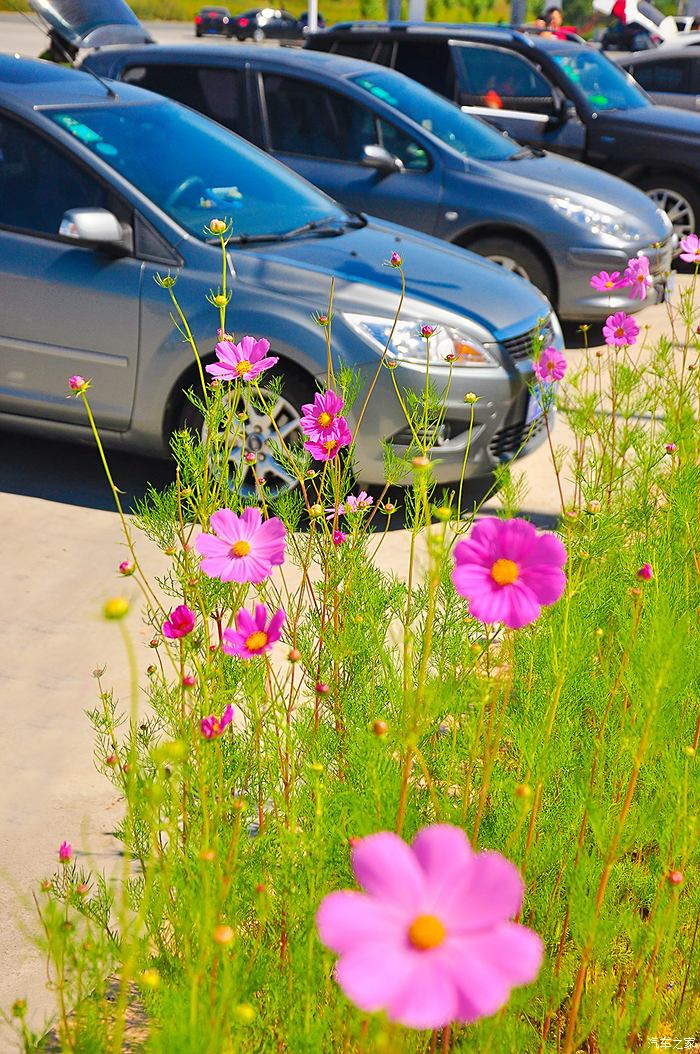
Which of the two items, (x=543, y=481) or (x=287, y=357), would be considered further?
(x=543, y=481)

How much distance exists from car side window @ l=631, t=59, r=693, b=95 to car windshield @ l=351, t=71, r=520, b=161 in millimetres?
5838

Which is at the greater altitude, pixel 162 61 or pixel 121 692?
pixel 162 61

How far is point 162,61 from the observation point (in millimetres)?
8062

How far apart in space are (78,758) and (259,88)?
570 cm

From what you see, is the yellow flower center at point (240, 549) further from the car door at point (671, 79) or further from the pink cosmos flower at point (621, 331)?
the car door at point (671, 79)

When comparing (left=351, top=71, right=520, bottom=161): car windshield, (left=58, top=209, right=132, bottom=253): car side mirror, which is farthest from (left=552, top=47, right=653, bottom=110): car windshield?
(left=58, top=209, right=132, bottom=253): car side mirror

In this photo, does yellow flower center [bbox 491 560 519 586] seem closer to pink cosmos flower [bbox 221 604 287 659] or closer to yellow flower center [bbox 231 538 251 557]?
pink cosmos flower [bbox 221 604 287 659]

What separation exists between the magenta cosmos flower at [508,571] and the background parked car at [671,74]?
1267 cm

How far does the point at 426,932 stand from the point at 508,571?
0.72m

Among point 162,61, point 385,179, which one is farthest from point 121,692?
point 162,61

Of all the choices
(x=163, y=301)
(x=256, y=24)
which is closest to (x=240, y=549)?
(x=163, y=301)

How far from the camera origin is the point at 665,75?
13.2 meters

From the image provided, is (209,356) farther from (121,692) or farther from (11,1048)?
(11,1048)

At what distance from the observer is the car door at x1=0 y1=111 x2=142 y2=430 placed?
4.82 metres
